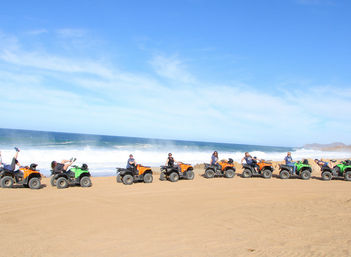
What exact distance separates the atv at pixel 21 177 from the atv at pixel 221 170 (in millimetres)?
7597

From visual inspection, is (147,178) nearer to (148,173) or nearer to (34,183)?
(148,173)

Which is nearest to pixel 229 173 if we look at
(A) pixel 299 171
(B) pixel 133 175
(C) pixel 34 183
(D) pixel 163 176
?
(D) pixel 163 176

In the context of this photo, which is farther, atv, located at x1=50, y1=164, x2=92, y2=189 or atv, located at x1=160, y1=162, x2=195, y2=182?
atv, located at x1=160, y1=162, x2=195, y2=182

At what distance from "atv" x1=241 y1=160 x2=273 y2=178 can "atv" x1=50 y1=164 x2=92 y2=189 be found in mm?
7655

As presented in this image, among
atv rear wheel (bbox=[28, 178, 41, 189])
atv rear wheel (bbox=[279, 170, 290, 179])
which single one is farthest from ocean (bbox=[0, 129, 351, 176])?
atv rear wheel (bbox=[279, 170, 290, 179])

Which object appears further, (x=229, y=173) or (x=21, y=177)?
(x=229, y=173)

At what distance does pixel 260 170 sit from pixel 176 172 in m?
4.38

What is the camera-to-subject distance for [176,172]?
13172 millimetres

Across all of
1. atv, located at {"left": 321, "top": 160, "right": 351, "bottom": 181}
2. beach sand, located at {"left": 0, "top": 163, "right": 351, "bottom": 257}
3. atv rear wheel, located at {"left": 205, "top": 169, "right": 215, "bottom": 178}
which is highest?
atv, located at {"left": 321, "top": 160, "right": 351, "bottom": 181}

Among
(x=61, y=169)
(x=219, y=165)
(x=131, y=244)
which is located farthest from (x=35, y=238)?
(x=219, y=165)

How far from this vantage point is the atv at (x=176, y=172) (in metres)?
13.0

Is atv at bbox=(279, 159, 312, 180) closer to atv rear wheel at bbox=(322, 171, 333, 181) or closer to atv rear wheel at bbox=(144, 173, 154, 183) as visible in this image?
atv rear wheel at bbox=(322, 171, 333, 181)

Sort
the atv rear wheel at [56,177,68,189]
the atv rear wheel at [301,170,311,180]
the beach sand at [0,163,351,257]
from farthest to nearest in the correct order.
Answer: the atv rear wheel at [301,170,311,180], the atv rear wheel at [56,177,68,189], the beach sand at [0,163,351,257]

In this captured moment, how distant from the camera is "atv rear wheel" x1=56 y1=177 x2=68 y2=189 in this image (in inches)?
418
